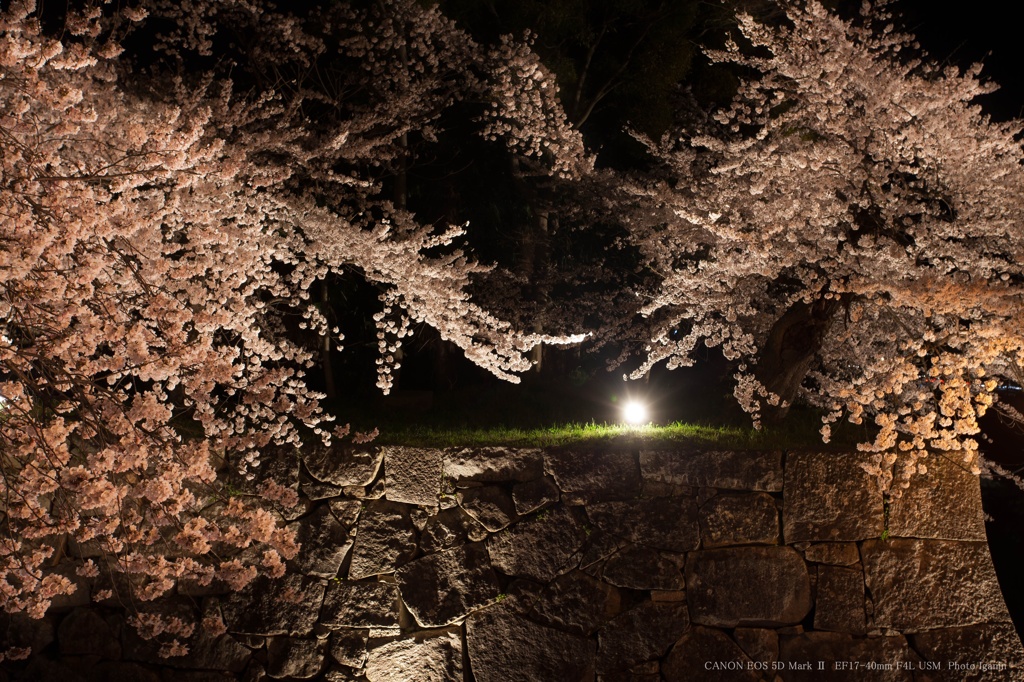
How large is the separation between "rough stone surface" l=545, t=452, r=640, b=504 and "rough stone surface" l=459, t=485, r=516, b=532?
38 centimetres

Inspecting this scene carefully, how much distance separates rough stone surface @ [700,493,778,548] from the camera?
5004 millimetres

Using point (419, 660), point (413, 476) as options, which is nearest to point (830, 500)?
point (413, 476)

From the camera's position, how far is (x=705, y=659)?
4895 millimetres

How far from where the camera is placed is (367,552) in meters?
5.30

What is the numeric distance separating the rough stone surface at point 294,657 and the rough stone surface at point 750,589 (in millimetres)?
2572

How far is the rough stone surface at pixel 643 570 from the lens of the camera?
16.3 feet

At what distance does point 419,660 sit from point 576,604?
3.73 feet

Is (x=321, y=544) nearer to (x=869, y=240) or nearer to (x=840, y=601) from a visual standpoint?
(x=840, y=601)

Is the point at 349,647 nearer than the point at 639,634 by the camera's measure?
No

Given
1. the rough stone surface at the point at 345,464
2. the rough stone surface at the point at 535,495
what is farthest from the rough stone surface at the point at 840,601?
the rough stone surface at the point at 345,464

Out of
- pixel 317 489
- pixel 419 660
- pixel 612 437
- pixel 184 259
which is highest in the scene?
pixel 184 259

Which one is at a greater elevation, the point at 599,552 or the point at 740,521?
the point at 740,521

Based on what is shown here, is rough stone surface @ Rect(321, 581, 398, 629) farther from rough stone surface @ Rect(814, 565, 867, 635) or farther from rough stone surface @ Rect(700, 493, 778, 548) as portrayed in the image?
rough stone surface @ Rect(814, 565, 867, 635)

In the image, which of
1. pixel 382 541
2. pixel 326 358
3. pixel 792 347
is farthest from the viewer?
pixel 326 358
